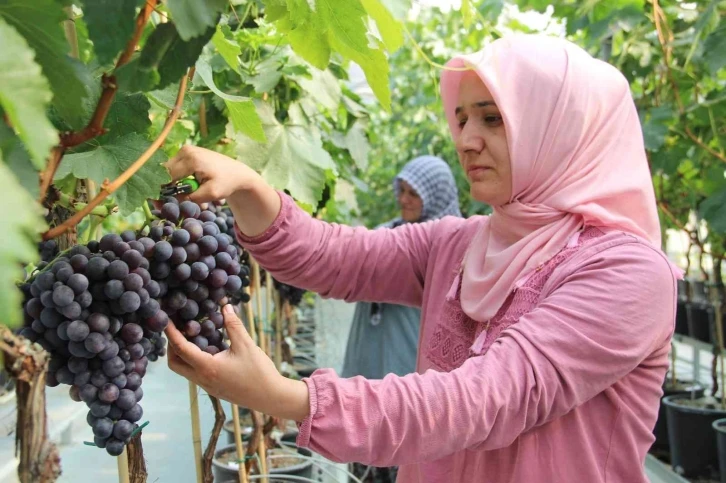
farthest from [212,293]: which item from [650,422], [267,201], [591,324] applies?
[650,422]

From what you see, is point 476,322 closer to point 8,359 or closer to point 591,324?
point 591,324

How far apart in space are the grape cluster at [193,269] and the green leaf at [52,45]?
0.24 m

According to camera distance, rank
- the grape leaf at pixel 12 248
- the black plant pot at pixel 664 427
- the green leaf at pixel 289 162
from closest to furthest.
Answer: the grape leaf at pixel 12 248
the green leaf at pixel 289 162
the black plant pot at pixel 664 427

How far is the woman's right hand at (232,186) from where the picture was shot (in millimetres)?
845

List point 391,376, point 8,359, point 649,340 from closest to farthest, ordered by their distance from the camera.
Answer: point 8,359 < point 391,376 < point 649,340

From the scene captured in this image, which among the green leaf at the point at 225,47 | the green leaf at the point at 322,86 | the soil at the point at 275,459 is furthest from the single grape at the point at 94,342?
the soil at the point at 275,459

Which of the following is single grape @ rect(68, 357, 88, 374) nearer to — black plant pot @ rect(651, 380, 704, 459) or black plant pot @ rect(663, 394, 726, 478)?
black plant pot @ rect(663, 394, 726, 478)

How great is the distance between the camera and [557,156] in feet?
3.48

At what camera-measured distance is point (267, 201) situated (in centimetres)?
105

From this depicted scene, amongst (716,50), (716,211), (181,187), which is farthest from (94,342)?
(716,211)

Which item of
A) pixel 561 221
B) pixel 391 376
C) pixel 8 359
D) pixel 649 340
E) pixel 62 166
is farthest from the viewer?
pixel 561 221

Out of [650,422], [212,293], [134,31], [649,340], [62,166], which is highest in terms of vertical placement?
[134,31]

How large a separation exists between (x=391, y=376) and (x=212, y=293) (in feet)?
0.69

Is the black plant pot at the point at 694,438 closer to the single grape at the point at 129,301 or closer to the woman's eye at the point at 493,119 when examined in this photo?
the woman's eye at the point at 493,119
